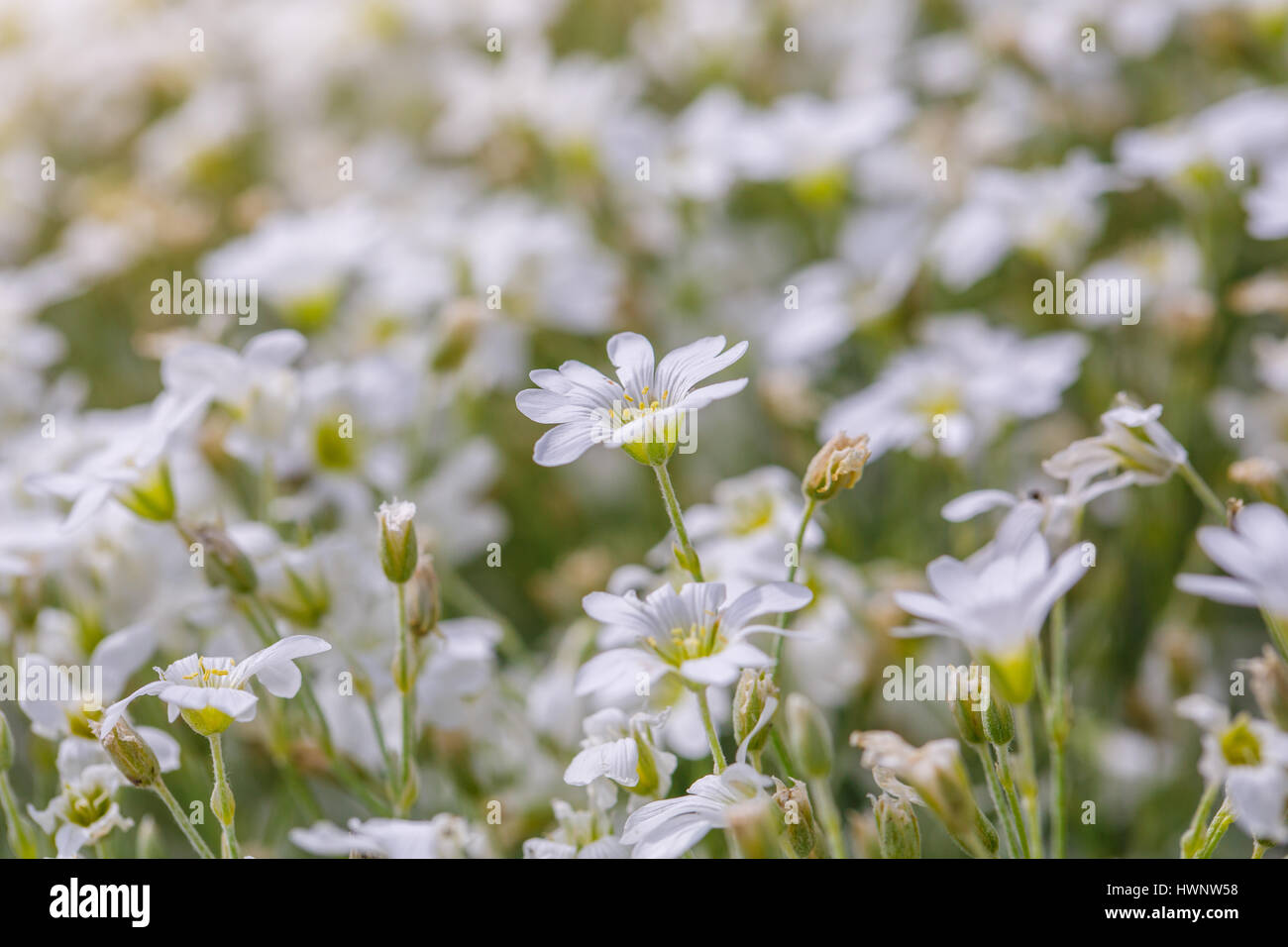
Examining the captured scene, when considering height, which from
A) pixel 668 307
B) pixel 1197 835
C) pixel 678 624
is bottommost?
pixel 1197 835

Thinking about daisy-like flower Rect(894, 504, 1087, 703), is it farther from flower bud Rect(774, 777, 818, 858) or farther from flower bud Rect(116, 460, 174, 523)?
flower bud Rect(116, 460, 174, 523)

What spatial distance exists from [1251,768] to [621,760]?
289mm

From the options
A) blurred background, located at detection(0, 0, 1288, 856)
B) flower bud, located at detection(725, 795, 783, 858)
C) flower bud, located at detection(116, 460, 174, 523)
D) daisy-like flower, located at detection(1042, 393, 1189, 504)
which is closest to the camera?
flower bud, located at detection(725, 795, 783, 858)

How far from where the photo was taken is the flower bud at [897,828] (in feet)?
1.83

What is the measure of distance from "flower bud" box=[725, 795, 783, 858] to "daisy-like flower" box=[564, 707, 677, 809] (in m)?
0.07

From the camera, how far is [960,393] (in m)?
0.89

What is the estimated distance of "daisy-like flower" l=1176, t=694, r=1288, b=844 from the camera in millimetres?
514

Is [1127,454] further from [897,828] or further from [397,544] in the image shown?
[397,544]

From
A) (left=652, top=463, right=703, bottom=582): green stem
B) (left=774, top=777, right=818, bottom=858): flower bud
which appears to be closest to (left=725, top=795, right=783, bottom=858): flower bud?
(left=774, top=777, right=818, bottom=858): flower bud

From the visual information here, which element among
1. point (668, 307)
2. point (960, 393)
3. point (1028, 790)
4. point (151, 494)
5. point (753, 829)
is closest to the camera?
point (753, 829)

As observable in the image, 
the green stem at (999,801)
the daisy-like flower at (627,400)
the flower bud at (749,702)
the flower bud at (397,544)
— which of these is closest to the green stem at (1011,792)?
the green stem at (999,801)

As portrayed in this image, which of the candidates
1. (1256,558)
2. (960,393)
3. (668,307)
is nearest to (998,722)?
(1256,558)
